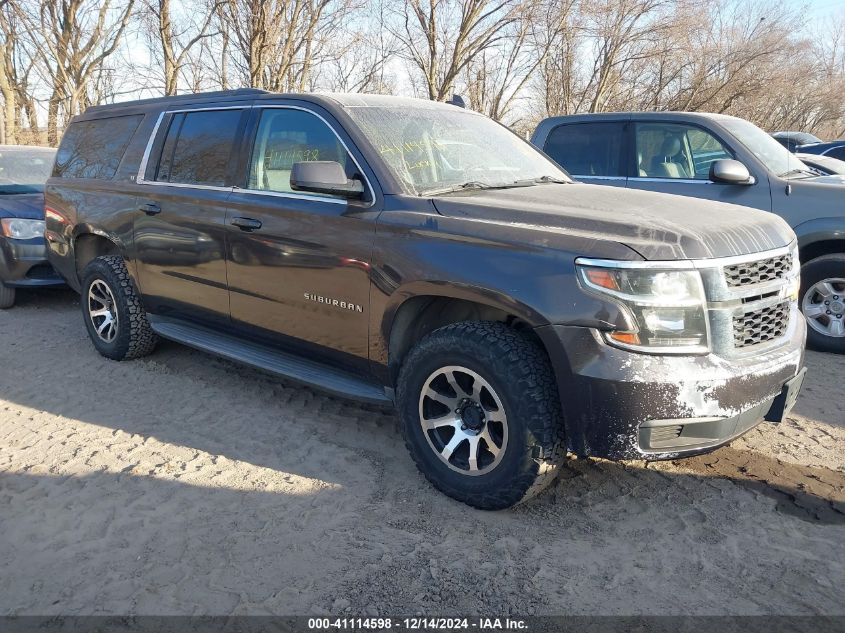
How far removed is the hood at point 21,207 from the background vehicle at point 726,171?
206 inches

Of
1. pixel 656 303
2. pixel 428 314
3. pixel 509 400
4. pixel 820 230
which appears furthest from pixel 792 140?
pixel 509 400

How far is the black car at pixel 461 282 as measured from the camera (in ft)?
8.87

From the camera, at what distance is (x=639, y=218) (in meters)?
2.98

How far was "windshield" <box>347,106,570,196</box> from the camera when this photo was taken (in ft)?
11.8

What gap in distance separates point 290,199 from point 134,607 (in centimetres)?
220

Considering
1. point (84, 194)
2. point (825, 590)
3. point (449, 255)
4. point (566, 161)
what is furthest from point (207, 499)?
point (566, 161)

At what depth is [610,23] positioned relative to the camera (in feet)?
69.2

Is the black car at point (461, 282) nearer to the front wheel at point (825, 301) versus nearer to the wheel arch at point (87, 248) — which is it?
the wheel arch at point (87, 248)

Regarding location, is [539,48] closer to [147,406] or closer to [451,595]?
[147,406]

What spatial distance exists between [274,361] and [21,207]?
15.2 feet

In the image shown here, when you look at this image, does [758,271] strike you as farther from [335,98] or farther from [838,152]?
[838,152]

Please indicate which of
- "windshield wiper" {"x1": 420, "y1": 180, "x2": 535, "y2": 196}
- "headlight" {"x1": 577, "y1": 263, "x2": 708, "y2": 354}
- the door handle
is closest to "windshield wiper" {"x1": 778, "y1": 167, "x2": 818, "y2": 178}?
"windshield wiper" {"x1": 420, "y1": 180, "x2": 535, "y2": 196}

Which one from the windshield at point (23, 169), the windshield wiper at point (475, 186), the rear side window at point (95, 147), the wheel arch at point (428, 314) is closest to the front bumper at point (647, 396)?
the wheel arch at point (428, 314)

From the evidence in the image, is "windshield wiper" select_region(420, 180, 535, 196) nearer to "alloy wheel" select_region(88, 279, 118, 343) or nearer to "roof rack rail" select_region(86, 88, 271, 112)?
"roof rack rail" select_region(86, 88, 271, 112)
